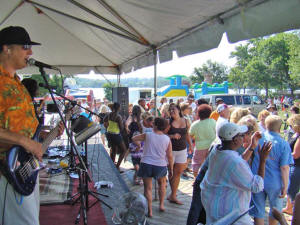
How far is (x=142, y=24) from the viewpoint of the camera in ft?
12.4

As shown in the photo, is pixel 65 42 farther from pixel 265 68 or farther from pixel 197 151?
pixel 265 68

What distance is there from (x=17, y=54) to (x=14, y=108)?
38cm

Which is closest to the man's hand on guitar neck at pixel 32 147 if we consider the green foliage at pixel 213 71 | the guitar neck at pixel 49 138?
the guitar neck at pixel 49 138

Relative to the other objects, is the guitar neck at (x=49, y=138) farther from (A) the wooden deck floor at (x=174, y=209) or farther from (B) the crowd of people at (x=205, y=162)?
(A) the wooden deck floor at (x=174, y=209)

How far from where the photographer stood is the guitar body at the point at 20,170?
145 cm

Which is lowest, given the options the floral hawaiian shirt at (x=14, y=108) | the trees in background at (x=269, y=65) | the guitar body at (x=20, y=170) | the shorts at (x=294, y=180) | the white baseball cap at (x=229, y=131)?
the shorts at (x=294, y=180)

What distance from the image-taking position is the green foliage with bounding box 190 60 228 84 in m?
65.6

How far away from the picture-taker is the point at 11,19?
5.22 metres

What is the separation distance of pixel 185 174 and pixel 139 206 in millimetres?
3520

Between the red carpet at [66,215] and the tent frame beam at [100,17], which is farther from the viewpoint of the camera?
the tent frame beam at [100,17]

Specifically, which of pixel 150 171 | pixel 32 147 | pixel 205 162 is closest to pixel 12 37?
pixel 32 147

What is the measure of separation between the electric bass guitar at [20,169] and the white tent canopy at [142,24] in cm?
212

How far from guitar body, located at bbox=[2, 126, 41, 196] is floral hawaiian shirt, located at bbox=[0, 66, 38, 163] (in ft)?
0.27

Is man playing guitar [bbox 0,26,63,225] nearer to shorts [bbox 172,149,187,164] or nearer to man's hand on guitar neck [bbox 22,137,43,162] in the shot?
man's hand on guitar neck [bbox 22,137,43,162]
